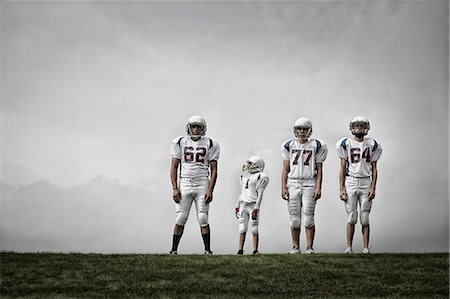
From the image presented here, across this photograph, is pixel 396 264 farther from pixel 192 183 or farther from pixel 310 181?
pixel 192 183

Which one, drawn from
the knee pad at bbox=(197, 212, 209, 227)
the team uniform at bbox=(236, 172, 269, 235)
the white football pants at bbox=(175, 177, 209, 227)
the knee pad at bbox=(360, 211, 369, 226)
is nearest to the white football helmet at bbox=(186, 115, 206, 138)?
the white football pants at bbox=(175, 177, 209, 227)

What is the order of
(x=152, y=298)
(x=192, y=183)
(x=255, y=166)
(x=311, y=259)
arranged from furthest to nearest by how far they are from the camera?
(x=255, y=166)
(x=192, y=183)
(x=311, y=259)
(x=152, y=298)

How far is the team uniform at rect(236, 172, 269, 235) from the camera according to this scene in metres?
17.2

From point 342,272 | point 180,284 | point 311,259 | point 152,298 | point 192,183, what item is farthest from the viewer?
point 192,183

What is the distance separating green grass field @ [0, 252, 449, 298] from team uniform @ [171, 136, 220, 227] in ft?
4.59

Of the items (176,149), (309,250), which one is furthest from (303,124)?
(176,149)

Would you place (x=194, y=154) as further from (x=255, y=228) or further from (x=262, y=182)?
(x=255, y=228)

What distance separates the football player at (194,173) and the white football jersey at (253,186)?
2343 mm

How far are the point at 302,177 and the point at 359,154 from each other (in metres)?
1.54

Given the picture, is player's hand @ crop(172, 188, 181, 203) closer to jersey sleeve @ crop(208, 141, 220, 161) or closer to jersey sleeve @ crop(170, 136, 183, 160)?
jersey sleeve @ crop(170, 136, 183, 160)

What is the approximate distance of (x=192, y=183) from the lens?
15.2 meters

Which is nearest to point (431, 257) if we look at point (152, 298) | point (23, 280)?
point (152, 298)

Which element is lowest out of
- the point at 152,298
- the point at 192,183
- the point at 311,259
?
the point at 152,298

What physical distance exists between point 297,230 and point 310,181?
1187 mm
